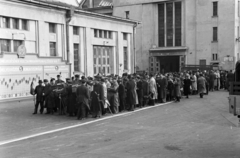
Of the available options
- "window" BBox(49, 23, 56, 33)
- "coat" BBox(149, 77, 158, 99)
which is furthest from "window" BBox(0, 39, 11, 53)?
"coat" BBox(149, 77, 158, 99)

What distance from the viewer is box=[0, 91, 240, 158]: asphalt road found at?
8398mm

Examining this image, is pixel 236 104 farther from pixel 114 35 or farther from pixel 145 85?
pixel 114 35

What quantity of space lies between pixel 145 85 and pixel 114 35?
628 inches

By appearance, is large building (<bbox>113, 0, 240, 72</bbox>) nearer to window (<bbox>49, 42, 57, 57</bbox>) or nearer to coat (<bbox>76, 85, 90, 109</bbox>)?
window (<bbox>49, 42, 57, 57</bbox>)

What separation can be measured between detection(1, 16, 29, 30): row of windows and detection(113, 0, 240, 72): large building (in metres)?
26.7

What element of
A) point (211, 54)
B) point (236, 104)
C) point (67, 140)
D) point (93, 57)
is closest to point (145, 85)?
point (67, 140)

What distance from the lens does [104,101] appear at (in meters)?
15.1

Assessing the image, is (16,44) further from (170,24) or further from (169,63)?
(169,63)

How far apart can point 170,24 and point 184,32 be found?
2.55m

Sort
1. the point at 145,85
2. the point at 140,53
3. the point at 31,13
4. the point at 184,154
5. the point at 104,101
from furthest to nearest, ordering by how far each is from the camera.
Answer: the point at 140,53 < the point at 31,13 < the point at 145,85 < the point at 104,101 < the point at 184,154

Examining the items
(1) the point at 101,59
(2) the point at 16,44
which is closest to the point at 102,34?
(1) the point at 101,59

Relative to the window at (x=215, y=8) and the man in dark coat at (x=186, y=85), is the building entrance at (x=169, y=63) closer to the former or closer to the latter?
the window at (x=215, y=8)

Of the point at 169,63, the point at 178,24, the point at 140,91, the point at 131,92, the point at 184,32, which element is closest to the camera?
the point at 131,92

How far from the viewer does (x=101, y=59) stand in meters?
31.6
